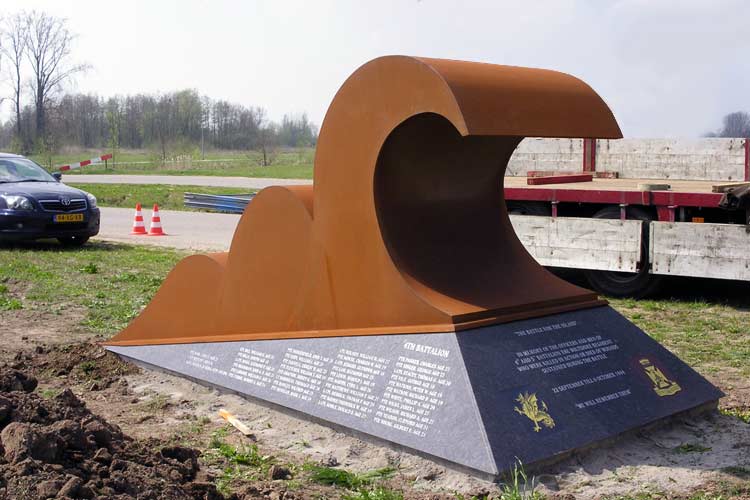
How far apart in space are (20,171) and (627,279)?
10711 mm

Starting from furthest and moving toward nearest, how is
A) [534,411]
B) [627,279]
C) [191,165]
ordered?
[191,165]
[627,279]
[534,411]

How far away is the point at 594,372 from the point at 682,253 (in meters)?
5.04

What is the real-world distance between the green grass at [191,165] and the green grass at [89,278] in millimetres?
25543

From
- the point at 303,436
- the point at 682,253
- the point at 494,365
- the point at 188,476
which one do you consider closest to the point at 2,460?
the point at 188,476

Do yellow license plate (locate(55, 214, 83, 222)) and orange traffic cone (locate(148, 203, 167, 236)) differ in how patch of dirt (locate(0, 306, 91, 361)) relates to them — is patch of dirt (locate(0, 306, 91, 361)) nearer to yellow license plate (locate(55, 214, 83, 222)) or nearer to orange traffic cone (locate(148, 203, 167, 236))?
yellow license plate (locate(55, 214, 83, 222))

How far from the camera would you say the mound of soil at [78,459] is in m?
3.95

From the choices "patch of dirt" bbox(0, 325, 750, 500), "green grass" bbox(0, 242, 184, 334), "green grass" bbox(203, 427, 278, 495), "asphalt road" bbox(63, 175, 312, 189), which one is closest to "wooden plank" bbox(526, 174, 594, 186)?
"green grass" bbox(0, 242, 184, 334)

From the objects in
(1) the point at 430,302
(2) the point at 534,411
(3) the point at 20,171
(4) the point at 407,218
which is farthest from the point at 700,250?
(3) the point at 20,171

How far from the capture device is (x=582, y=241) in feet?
35.7

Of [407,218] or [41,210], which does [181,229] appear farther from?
[407,218]

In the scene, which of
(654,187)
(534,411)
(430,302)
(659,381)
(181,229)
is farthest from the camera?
(181,229)

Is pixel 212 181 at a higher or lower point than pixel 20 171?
lower

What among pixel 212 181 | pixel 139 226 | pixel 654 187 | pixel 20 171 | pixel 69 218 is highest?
pixel 20 171

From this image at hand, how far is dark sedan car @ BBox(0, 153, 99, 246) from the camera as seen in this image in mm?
14703
